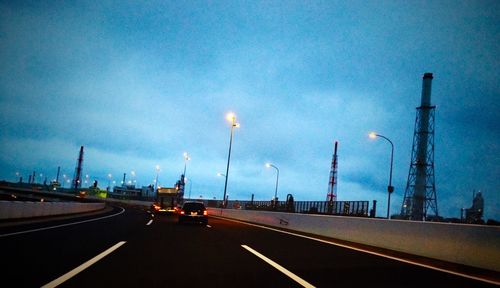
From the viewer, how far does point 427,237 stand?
12.3m

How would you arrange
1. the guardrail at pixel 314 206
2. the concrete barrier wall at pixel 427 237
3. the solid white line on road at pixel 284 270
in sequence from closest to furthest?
the solid white line on road at pixel 284 270
the concrete barrier wall at pixel 427 237
the guardrail at pixel 314 206

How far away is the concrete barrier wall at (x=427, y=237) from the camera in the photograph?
10.1m

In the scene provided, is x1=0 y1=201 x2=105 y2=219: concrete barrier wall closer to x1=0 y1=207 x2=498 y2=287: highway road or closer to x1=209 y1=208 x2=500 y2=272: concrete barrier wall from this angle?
x1=0 y1=207 x2=498 y2=287: highway road

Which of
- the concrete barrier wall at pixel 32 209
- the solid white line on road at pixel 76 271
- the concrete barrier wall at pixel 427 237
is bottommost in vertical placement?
the concrete barrier wall at pixel 32 209

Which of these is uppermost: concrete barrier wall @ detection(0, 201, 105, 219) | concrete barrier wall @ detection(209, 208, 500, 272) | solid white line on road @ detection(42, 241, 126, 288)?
concrete barrier wall @ detection(209, 208, 500, 272)

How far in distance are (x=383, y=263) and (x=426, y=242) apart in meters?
2.90

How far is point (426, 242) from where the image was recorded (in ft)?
40.5

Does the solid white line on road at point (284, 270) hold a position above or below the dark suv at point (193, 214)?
above

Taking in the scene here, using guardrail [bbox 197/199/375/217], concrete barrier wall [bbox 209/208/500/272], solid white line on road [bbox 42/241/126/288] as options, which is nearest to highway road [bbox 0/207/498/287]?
solid white line on road [bbox 42/241/126/288]

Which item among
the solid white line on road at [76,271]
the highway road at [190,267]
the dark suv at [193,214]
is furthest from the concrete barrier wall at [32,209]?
the solid white line on road at [76,271]

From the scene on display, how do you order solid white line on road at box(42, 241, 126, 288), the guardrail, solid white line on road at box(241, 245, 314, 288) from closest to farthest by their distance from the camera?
1. solid white line on road at box(42, 241, 126, 288)
2. solid white line on road at box(241, 245, 314, 288)
3. the guardrail

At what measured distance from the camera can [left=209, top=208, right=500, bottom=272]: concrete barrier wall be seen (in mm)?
10133

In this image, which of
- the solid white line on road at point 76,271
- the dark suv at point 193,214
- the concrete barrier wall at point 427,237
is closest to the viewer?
the solid white line on road at point 76,271

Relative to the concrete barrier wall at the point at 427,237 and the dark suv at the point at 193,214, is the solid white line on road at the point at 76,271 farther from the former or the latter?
the dark suv at the point at 193,214
